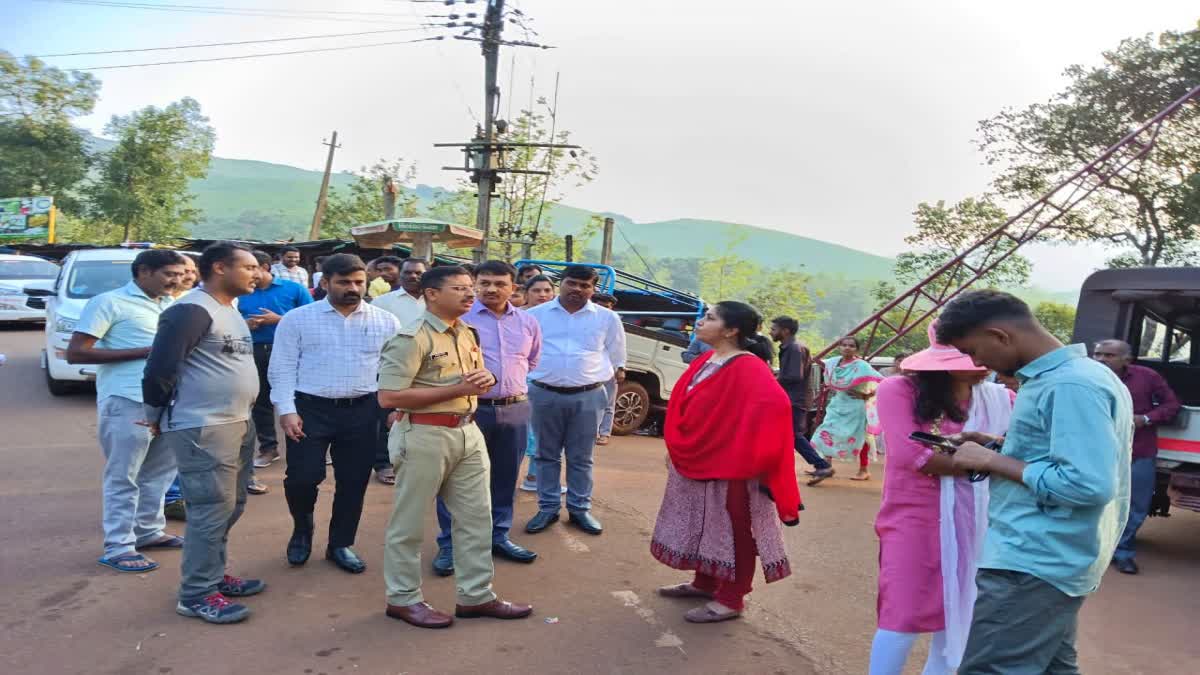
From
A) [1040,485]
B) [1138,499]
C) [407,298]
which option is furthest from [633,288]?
[1040,485]

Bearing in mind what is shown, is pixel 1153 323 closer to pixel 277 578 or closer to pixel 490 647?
pixel 490 647

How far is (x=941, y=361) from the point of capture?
319 cm

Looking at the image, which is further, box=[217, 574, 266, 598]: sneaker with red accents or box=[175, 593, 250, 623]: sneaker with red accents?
box=[217, 574, 266, 598]: sneaker with red accents

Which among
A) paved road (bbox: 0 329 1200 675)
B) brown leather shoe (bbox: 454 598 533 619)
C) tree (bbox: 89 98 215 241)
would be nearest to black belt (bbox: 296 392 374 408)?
paved road (bbox: 0 329 1200 675)

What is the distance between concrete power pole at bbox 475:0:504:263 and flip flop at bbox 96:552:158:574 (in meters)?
15.7

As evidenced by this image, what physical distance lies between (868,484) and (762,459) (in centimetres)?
506

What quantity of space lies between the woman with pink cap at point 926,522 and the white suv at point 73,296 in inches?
338

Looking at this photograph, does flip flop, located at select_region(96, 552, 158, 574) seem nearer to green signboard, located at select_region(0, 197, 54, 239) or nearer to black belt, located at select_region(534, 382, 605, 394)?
black belt, located at select_region(534, 382, 605, 394)

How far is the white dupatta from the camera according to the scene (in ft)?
10.5

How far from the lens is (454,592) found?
15.3ft

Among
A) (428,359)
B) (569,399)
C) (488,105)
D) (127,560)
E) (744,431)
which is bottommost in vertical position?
(127,560)

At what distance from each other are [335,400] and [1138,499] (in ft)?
17.9

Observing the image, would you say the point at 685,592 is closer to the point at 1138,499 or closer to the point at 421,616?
the point at 421,616

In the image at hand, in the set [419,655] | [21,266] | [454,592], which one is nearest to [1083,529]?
[419,655]
